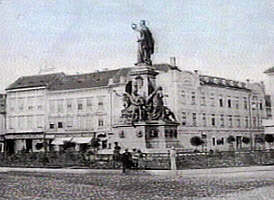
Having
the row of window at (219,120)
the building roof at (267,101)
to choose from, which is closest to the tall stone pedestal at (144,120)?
the row of window at (219,120)

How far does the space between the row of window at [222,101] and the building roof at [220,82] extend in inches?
39.9

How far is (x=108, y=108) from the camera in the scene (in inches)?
1357

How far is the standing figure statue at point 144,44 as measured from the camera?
69.5 ft

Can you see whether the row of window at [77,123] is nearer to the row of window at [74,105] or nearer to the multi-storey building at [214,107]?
the row of window at [74,105]

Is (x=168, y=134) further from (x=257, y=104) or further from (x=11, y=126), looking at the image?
(x=257, y=104)

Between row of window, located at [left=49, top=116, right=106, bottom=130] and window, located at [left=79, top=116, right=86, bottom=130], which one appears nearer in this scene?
row of window, located at [left=49, top=116, right=106, bottom=130]

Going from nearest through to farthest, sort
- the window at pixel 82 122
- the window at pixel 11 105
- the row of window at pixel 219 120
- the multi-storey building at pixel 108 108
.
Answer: the window at pixel 82 122, the multi-storey building at pixel 108 108, the window at pixel 11 105, the row of window at pixel 219 120

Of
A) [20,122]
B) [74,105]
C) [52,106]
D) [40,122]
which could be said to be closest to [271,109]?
[74,105]

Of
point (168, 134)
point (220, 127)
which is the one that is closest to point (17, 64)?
point (168, 134)

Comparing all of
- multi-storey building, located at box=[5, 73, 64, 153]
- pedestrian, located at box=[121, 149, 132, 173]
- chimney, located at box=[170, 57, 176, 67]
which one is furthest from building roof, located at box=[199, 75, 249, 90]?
pedestrian, located at box=[121, 149, 132, 173]

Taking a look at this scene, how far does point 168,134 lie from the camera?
66.5 feet

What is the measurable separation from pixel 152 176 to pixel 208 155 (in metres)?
2.64

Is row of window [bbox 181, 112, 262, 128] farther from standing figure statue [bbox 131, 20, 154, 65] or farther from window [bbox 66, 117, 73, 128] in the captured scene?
standing figure statue [bbox 131, 20, 154, 65]

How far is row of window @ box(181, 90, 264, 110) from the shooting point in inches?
1483
